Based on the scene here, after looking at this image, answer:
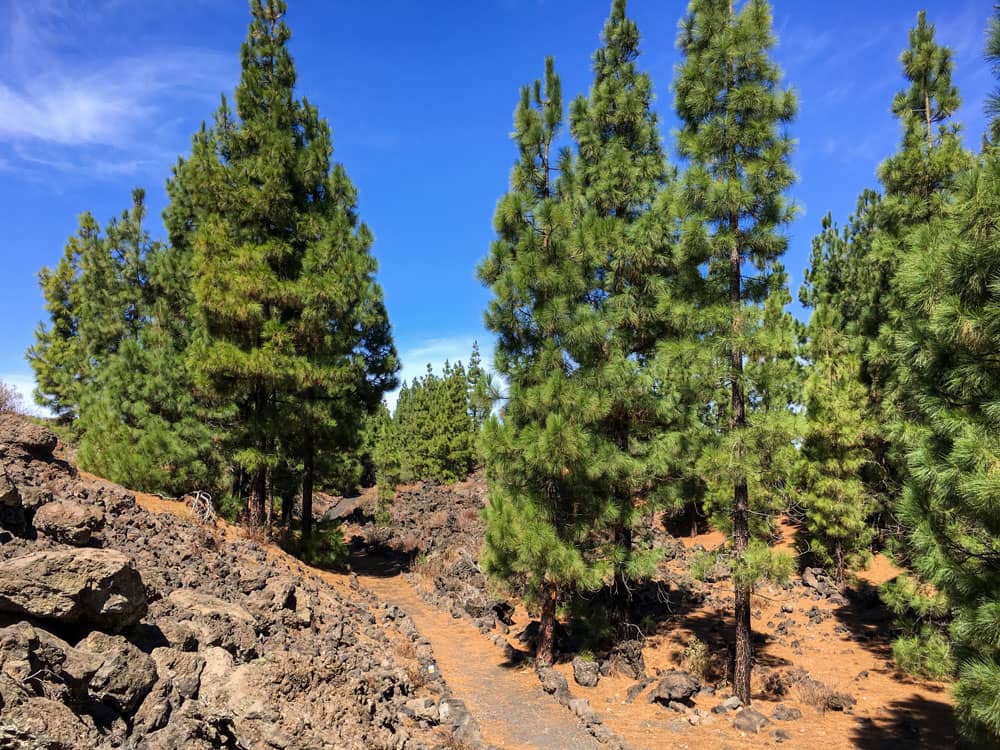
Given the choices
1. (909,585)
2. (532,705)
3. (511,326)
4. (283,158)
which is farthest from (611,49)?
(532,705)

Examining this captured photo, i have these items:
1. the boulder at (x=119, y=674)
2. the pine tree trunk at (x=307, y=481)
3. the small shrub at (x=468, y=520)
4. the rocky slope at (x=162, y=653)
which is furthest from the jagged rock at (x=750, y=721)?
the small shrub at (x=468, y=520)

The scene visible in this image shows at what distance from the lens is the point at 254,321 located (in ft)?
49.7

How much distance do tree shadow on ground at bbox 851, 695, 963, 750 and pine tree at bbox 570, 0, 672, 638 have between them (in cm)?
403

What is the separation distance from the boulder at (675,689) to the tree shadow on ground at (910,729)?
234 cm

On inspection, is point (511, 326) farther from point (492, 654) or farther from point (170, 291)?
point (170, 291)

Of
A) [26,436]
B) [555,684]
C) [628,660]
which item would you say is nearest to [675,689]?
[555,684]

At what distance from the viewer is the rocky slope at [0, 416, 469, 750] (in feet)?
14.9

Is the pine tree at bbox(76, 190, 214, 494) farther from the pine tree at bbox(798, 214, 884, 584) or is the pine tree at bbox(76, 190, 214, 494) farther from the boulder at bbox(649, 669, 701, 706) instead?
the pine tree at bbox(798, 214, 884, 584)

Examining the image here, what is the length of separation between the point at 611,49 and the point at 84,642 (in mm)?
14393

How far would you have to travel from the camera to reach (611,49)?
539 inches

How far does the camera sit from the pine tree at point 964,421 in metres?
4.94

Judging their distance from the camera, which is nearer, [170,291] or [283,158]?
[283,158]

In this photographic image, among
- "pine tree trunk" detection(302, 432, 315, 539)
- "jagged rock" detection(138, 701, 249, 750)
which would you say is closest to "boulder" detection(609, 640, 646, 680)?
"jagged rock" detection(138, 701, 249, 750)

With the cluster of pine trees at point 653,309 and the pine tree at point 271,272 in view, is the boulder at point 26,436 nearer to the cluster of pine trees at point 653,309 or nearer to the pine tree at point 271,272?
the pine tree at point 271,272
